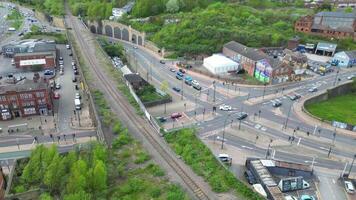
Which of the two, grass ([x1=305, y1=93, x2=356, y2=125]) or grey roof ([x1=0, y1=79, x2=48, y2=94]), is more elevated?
grey roof ([x1=0, y1=79, x2=48, y2=94])

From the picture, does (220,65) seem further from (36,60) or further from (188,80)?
(36,60)

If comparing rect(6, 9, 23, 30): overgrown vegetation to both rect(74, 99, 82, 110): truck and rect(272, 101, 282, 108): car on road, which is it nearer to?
rect(74, 99, 82, 110): truck

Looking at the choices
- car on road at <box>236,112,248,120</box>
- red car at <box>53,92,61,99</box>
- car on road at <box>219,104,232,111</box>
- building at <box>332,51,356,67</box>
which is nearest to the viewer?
car on road at <box>236,112,248,120</box>

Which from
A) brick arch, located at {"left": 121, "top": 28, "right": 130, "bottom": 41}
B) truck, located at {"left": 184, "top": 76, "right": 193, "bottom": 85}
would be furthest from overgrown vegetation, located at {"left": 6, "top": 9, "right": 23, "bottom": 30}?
truck, located at {"left": 184, "top": 76, "right": 193, "bottom": 85}

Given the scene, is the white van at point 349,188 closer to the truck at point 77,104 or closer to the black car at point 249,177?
the black car at point 249,177

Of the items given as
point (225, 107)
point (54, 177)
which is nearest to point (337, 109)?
point (225, 107)

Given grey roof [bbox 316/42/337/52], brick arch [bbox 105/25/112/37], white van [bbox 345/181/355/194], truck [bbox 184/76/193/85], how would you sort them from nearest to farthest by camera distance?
white van [bbox 345/181/355/194], truck [bbox 184/76/193/85], grey roof [bbox 316/42/337/52], brick arch [bbox 105/25/112/37]

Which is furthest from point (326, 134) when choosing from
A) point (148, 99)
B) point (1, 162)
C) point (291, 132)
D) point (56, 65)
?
point (56, 65)
